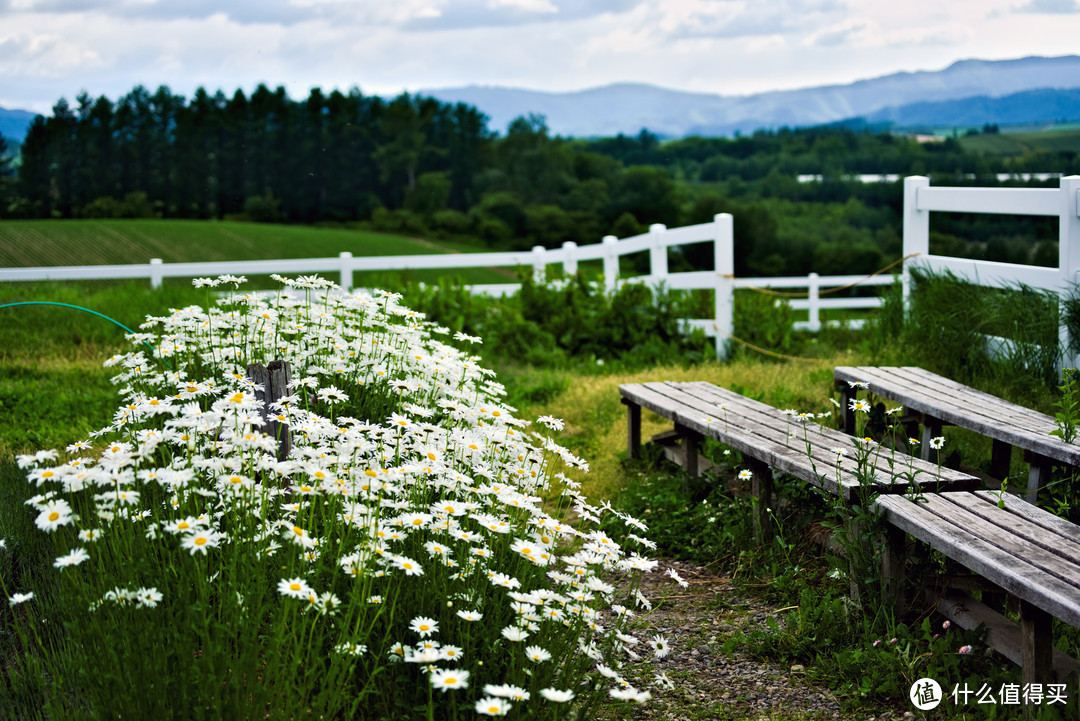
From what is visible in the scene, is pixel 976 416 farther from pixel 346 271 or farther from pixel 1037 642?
pixel 346 271

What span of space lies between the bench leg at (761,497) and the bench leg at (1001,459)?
1.17 m

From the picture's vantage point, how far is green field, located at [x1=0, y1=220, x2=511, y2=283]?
56.3ft

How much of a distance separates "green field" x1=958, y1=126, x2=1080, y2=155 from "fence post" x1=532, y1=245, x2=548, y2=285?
44490mm

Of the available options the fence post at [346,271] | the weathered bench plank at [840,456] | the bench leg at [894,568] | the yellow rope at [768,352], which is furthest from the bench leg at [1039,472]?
the fence post at [346,271]

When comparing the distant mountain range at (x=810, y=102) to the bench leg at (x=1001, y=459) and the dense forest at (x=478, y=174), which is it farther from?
the bench leg at (x=1001, y=459)

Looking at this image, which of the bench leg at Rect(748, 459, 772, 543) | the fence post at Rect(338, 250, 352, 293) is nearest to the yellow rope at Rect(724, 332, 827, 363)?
the bench leg at Rect(748, 459, 772, 543)

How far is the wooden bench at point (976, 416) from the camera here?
352cm

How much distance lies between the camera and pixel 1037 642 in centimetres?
242

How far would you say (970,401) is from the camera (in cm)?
432

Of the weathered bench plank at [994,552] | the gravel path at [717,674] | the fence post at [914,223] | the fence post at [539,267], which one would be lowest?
the gravel path at [717,674]

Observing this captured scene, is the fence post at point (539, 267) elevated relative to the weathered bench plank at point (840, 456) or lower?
elevated

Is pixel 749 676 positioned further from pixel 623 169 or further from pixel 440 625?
pixel 623 169

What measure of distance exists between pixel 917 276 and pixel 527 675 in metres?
5.01

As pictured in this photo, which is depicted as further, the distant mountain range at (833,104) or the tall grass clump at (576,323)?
the distant mountain range at (833,104)
